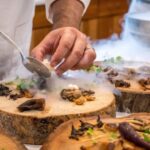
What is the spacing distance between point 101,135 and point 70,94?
1.19 feet

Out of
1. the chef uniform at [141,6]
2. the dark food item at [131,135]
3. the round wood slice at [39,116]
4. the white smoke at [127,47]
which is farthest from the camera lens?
the chef uniform at [141,6]

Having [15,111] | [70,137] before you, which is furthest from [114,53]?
[70,137]

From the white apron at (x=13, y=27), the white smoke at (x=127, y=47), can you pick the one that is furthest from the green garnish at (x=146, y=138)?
the white smoke at (x=127, y=47)

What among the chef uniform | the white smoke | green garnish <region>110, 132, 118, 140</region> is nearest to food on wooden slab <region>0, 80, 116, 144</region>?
green garnish <region>110, 132, 118, 140</region>

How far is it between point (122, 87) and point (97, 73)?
0.53ft

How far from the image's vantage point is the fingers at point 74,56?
5.12 feet

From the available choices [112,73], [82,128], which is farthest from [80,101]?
[112,73]

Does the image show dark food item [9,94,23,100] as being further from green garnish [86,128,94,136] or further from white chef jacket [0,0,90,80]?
green garnish [86,128,94,136]

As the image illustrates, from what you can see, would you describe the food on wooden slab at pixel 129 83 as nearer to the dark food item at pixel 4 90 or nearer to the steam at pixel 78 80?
the steam at pixel 78 80

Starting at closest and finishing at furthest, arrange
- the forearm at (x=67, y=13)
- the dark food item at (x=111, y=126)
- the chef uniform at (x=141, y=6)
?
the dark food item at (x=111, y=126), the forearm at (x=67, y=13), the chef uniform at (x=141, y=6)

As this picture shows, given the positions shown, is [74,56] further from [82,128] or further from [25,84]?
[82,128]

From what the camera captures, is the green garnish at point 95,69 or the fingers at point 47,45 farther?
the green garnish at point 95,69

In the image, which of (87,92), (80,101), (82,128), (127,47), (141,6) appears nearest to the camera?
(82,128)

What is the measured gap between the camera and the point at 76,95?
1.58 meters
